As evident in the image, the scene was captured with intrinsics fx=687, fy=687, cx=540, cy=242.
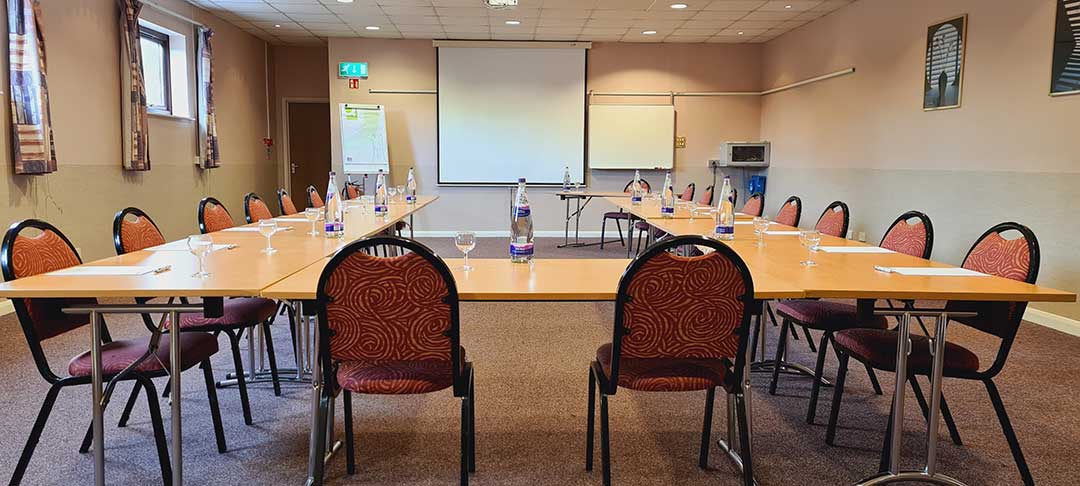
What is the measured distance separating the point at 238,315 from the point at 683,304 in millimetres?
1791

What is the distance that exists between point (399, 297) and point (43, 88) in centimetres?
420

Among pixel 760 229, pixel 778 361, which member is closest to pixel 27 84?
pixel 760 229

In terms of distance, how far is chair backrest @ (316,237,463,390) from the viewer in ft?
5.77

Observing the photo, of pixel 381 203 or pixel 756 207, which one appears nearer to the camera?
pixel 381 203

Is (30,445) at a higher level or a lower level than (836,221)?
lower

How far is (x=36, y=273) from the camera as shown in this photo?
2.16 m

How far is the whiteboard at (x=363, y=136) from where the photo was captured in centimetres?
868

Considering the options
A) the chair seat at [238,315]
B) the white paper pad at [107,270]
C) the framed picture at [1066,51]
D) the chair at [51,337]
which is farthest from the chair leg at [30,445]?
the framed picture at [1066,51]

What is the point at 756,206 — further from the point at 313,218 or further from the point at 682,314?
the point at 682,314

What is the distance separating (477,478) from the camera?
2195 millimetres

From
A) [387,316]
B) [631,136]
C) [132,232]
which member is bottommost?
[387,316]

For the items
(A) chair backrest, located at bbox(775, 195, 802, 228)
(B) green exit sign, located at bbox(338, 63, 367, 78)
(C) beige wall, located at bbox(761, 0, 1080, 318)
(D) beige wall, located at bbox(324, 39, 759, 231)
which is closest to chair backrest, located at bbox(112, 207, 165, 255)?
(A) chair backrest, located at bbox(775, 195, 802, 228)

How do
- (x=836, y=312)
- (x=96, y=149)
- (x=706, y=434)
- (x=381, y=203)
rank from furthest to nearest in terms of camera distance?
(x=96, y=149) < (x=381, y=203) < (x=836, y=312) < (x=706, y=434)

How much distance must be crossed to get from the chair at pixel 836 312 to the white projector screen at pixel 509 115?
20.3 ft
